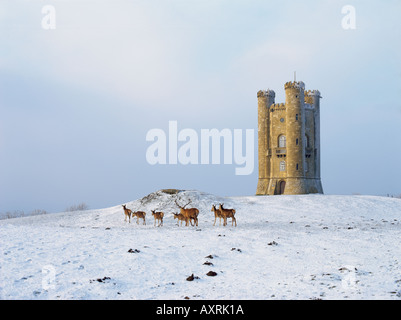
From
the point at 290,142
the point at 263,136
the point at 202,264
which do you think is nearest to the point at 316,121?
the point at 290,142

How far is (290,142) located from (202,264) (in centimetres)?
4622

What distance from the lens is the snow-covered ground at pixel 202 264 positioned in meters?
10.7

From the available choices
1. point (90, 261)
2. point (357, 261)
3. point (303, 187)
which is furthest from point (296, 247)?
point (303, 187)

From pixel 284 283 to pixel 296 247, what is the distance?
4833mm

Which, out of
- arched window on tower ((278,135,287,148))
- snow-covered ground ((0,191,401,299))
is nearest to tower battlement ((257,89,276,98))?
arched window on tower ((278,135,287,148))

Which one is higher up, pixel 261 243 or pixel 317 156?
pixel 317 156

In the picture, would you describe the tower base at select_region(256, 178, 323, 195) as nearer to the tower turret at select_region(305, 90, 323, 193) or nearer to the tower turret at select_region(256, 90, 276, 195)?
the tower turret at select_region(256, 90, 276, 195)

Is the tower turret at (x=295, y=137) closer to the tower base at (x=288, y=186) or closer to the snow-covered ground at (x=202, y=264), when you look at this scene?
the tower base at (x=288, y=186)

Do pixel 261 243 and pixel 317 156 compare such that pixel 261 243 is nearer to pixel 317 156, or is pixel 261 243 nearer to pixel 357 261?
pixel 357 261

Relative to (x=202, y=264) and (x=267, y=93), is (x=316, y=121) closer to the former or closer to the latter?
(x=267, y=93)

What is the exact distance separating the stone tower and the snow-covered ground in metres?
36.4

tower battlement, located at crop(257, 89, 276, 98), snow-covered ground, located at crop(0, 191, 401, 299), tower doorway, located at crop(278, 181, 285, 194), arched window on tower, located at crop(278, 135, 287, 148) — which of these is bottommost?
Answer: snow-covered ground, located at crop(0, 191, 401, 299)

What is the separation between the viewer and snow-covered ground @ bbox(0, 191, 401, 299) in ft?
35.2
